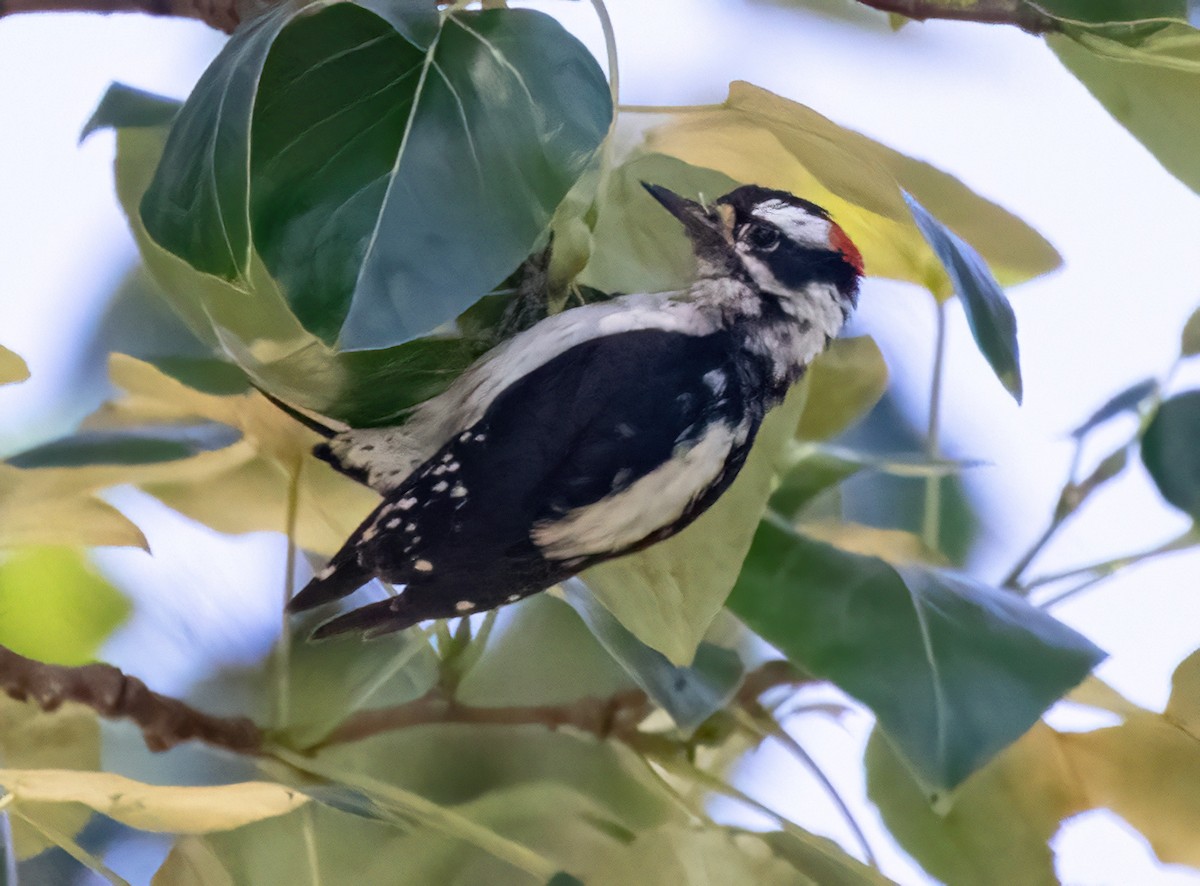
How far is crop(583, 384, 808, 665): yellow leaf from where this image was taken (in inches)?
13.9

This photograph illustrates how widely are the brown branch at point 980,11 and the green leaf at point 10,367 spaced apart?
0.32m

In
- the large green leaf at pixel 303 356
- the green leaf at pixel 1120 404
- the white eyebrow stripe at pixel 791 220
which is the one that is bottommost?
the green leaf at pixel 1120 404

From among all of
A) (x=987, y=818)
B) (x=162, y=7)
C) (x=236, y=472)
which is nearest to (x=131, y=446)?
(x=236, y=472)

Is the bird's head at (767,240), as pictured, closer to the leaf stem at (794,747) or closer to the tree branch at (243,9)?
the tree branch at (243,9)

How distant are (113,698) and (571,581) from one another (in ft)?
0.53

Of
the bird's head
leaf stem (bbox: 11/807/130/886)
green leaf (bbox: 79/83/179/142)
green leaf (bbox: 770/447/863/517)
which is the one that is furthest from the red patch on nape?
leaf stem (bbox: 11/807/130/886)

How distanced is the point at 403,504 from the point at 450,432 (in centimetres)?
3

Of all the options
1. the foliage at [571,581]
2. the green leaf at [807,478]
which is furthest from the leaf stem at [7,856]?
the green leaf at [807,478]

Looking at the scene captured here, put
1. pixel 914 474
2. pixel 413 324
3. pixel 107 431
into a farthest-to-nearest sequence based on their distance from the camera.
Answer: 1. pixel 914 474
2. pixel 107 431
3. pixel 413 324

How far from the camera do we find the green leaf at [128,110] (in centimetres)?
35

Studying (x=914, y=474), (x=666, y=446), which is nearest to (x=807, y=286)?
(x=666, y=446)

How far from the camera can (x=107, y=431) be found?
1.33ft

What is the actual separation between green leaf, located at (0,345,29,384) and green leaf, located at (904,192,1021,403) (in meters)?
0.31

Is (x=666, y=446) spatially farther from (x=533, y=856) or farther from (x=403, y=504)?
(x=533, y=856)
